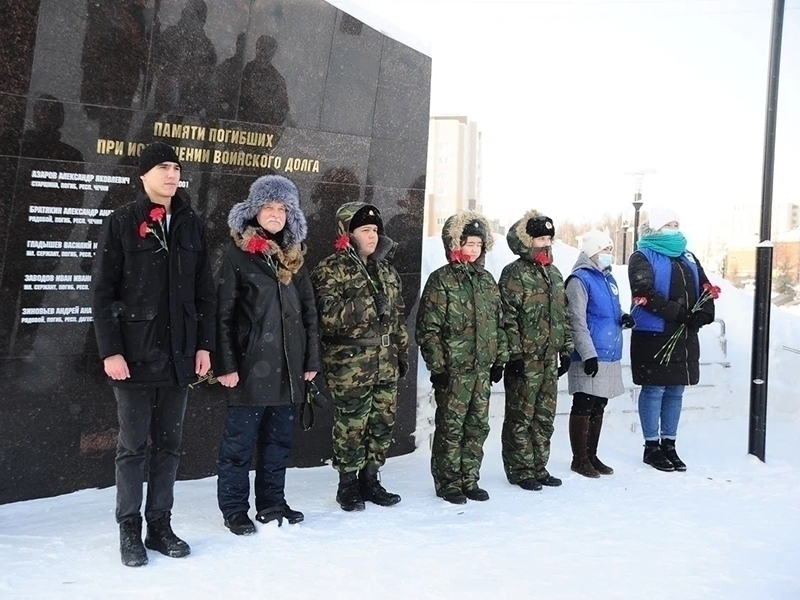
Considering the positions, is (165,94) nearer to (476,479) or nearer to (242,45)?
(242,45)

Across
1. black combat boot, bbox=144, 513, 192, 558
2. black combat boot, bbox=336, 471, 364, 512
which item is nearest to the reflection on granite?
black combat boot, bbox=144, 513, 192, 558

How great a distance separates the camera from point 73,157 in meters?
4.43

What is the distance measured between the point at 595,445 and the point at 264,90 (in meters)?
3.55

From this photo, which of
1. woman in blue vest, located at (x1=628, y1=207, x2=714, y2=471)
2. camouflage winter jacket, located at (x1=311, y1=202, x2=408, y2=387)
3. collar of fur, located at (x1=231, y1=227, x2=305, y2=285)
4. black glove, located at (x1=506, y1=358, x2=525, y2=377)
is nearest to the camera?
collar of fur, located at (x1=231, y1=227, x2=305, y2=285)

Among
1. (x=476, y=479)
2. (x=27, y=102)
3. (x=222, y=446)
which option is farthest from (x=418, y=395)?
(x=27, y=102)

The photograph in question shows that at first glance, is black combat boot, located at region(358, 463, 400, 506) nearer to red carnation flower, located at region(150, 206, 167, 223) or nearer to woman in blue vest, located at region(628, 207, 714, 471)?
red carnation flower, located at region(150, 206, 167, 223)

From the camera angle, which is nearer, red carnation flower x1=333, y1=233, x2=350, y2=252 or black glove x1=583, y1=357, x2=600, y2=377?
red carnation flower x1=333, y1=233, x2=350, y2=252

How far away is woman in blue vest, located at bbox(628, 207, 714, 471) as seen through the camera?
5.59 meters

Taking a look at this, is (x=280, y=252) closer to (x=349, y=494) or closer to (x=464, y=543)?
(x=349, y=494)

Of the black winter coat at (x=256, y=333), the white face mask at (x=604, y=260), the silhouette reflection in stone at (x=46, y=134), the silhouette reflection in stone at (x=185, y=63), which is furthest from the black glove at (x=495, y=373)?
the silhouette reflection in stone at (x=46, y=134)

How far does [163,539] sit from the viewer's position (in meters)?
3.62

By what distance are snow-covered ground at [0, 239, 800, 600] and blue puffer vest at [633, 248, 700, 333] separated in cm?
109

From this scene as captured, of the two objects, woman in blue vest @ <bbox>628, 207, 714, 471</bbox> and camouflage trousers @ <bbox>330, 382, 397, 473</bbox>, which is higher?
woman in blue vest @ <bbox>628, 207, 714, 471</bbox>

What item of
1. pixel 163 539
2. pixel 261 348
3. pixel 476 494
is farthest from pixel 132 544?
pixel 476 494
